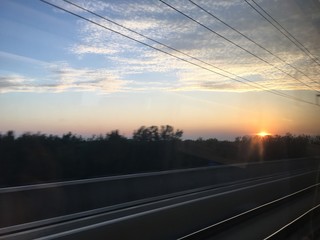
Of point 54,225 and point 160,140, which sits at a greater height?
point 160,140

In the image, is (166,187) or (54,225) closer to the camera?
(54,225)

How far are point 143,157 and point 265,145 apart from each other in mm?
19958

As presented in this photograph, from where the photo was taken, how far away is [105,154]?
953 inches

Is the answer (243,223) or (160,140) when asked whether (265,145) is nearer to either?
(160,140)

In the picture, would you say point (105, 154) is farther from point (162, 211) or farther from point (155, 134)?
point (162, 211)

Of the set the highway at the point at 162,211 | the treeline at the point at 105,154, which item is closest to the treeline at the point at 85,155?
the treeline at the point at 105,154

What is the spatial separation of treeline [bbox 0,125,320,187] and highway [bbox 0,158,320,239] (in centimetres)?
400

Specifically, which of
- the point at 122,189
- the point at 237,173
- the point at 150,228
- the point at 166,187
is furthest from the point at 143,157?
the point at 150,228

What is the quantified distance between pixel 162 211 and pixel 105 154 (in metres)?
13.7

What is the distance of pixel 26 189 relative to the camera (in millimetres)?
12406

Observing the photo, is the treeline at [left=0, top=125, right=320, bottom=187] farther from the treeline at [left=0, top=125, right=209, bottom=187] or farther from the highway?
the highway

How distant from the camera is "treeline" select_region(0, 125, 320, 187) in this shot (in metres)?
18.2

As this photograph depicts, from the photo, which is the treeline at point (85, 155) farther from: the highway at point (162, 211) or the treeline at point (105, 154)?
the highway at point (162, 211)

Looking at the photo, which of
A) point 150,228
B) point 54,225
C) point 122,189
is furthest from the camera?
point 122,189
